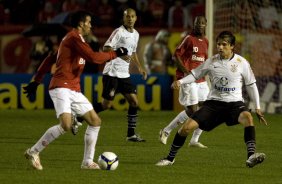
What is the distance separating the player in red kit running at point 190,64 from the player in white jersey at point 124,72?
0.68 meters

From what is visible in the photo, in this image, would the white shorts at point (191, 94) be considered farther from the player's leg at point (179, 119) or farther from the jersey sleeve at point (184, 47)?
the jersey sleeve at point (184, 47)

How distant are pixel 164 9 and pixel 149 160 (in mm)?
16441

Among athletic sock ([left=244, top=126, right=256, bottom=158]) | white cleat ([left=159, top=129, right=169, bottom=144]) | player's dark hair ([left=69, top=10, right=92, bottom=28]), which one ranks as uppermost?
player's dark hair ([left=69, top=10, right=92, bottom=28])

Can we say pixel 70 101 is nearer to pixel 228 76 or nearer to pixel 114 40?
pixel 228 76

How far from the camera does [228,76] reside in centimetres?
1237

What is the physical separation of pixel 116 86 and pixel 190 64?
4.73ft

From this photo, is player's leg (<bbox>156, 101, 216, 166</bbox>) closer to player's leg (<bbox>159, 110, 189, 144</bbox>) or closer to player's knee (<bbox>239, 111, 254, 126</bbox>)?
player's knee (<bbox>239, 111, 254, 126</bbox>)

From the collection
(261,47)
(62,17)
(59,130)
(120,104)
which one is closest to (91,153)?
(59,130)

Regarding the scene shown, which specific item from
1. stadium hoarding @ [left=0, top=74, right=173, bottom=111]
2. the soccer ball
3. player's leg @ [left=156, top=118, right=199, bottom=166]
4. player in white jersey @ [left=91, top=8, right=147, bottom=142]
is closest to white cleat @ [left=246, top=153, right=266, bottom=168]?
player's leg @ [left=156, top=118, right=199, bottom=166]

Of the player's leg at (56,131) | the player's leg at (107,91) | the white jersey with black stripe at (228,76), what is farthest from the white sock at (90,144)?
the player's leg at (107,91)

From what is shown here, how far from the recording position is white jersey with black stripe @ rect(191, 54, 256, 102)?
12367 mm

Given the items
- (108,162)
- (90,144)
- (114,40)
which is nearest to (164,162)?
(108,162)

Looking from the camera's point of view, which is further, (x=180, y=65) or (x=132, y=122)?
(x=132, y=122)

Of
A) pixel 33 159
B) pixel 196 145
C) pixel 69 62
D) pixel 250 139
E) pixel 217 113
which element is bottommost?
pixel 196 145
